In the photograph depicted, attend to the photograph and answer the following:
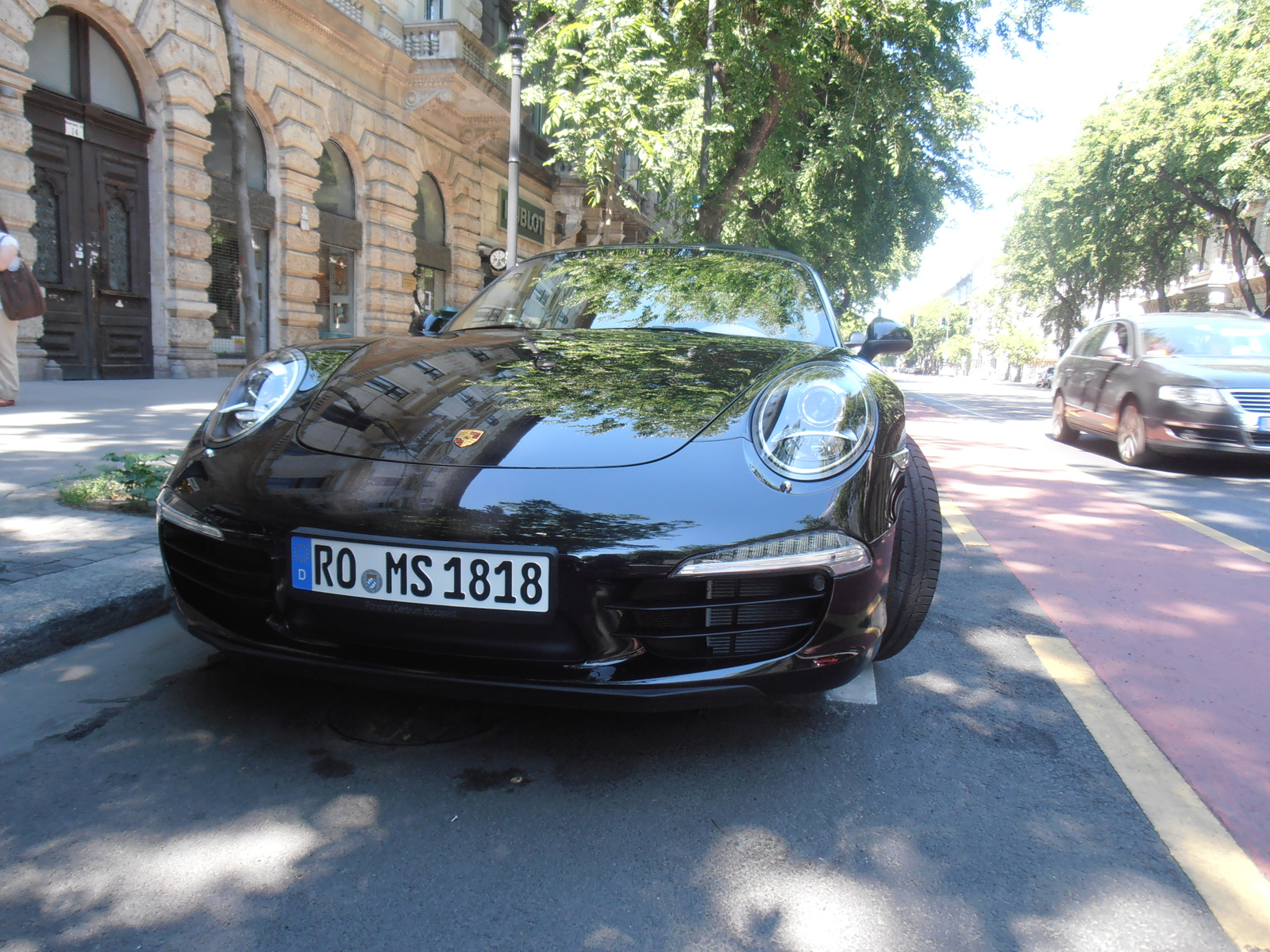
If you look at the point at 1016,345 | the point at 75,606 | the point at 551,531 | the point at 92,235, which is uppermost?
the point at 1016,345

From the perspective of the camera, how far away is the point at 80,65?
10.3 m

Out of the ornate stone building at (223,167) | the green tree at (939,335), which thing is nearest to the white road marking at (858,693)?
the ornate stone building at (223,167)

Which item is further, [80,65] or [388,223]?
[388,223]

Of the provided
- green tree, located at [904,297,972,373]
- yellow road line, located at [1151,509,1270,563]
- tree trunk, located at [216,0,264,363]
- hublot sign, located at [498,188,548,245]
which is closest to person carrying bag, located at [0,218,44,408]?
tree trunk, located at [216,0,264,363]

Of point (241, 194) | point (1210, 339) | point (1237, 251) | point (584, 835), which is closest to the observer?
point (584, 835)

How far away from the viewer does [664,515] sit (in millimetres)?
1845

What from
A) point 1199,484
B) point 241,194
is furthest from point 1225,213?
point 241,194

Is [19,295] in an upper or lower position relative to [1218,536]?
upper

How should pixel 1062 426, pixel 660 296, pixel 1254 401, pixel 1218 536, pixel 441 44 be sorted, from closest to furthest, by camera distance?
pixel 660 296 → pixel 1218 536 → pixel 1254 401 → pixel 1062 426 → pixel 441 44

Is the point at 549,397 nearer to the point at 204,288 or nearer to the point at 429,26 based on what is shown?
the point at 204,288

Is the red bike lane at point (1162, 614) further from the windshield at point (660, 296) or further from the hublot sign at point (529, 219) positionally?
the hublot sign at point (529, 219)

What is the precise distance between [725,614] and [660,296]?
1.70 meters

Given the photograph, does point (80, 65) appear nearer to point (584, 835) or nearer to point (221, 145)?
point (221, 145)

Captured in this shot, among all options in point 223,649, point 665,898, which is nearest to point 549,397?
point 223,649
